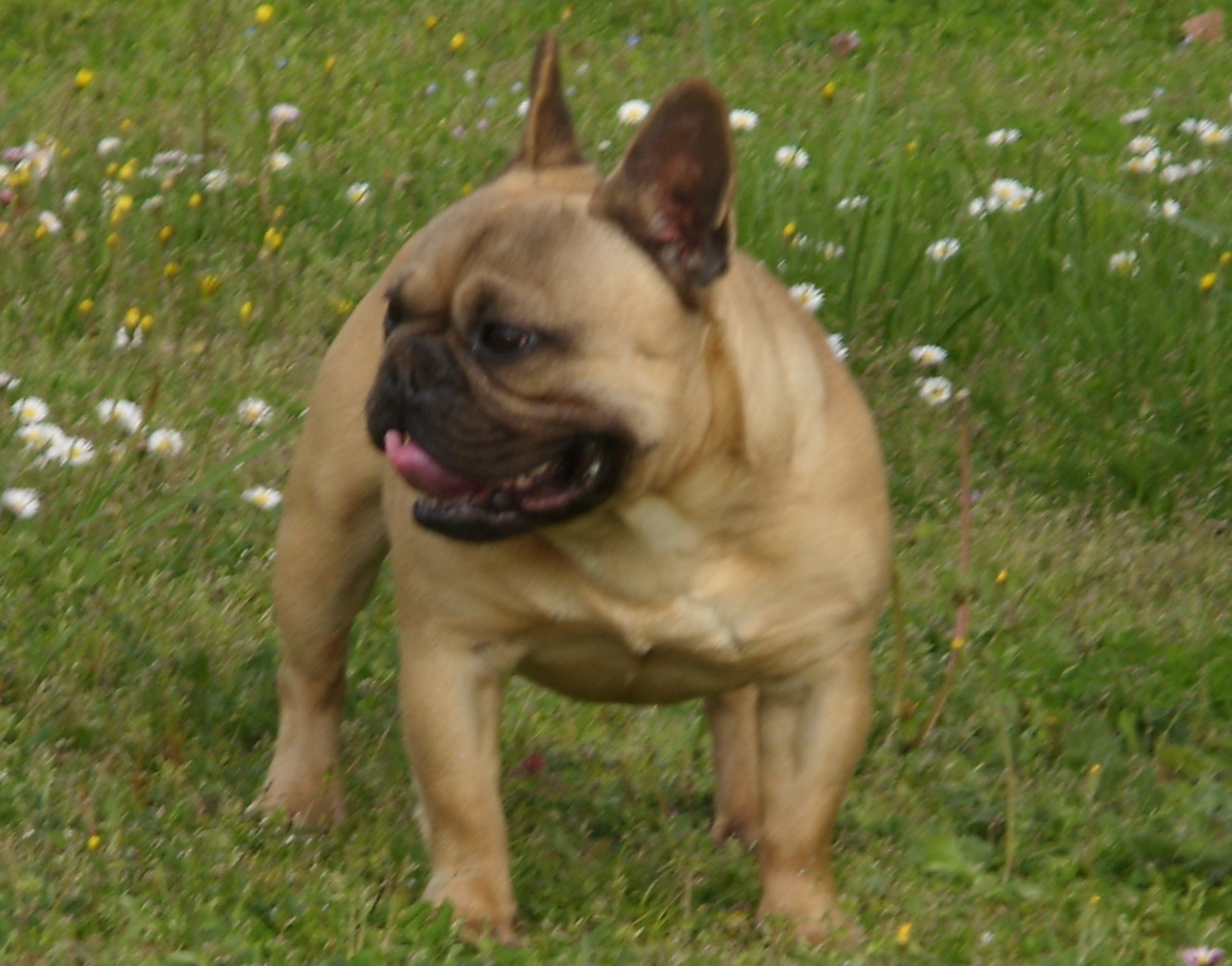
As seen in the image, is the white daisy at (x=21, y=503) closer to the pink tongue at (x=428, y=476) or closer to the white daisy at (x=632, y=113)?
the pink tongue at (x=428, y=476)

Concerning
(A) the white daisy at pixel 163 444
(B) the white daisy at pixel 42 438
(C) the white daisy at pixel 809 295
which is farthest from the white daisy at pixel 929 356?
(B) the white daisy at pixel 42 438

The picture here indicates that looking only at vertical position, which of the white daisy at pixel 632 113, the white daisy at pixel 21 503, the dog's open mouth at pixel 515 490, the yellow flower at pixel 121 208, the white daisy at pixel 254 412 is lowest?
the white daisy at pixel 254 412

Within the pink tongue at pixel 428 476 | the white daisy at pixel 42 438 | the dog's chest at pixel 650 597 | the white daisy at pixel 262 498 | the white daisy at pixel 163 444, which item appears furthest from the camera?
the white daisy at pixel 262 498

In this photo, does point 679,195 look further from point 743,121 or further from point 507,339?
point 743,121

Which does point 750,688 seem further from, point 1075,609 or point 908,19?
point 908,19

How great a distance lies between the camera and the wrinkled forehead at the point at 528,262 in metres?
3.37

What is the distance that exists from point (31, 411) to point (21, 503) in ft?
1.46

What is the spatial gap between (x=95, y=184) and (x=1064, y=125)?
138 inches

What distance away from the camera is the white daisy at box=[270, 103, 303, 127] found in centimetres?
661

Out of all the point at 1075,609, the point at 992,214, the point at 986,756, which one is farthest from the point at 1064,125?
the point at 986,756

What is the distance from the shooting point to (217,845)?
3.70m

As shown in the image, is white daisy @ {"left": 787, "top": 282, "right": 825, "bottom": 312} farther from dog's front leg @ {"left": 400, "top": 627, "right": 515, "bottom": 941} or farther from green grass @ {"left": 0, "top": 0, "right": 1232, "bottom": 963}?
dog's front leg @ {"left": 400, "top": 627, "right": 515, "bottom": 941}

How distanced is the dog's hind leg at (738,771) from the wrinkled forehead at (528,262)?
114 cm

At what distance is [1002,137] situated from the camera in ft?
22.6
